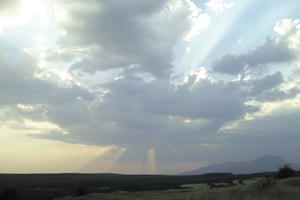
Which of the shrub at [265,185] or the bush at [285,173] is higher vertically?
the bush at [285,173]

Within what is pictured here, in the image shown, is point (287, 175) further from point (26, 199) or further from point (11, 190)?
point (26, 199)

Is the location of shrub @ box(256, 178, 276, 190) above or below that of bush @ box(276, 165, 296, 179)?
below

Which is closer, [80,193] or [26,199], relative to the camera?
[80,193]

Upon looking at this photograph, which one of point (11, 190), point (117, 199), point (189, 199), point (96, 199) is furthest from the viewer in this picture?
point (11, 190)

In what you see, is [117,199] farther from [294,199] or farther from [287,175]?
[294,199]

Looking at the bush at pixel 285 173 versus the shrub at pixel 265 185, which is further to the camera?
the bush at pixel 285 173

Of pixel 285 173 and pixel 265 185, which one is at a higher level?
pixel 285 173

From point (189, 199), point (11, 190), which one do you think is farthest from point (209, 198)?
point (11, 190)

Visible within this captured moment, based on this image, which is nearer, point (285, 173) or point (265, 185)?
point (265, 185)

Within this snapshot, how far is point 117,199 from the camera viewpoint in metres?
49.3

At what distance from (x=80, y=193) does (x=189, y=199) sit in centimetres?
4487

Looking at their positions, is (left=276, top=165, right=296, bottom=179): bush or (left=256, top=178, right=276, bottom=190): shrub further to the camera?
(left=276, top=165, right=296, bottom=179): bush

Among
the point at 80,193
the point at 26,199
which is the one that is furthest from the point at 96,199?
the point at 26,199

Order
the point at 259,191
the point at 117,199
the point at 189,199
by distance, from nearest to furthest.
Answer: the point at 189,199
the point at 259,191
the point at 117,199
